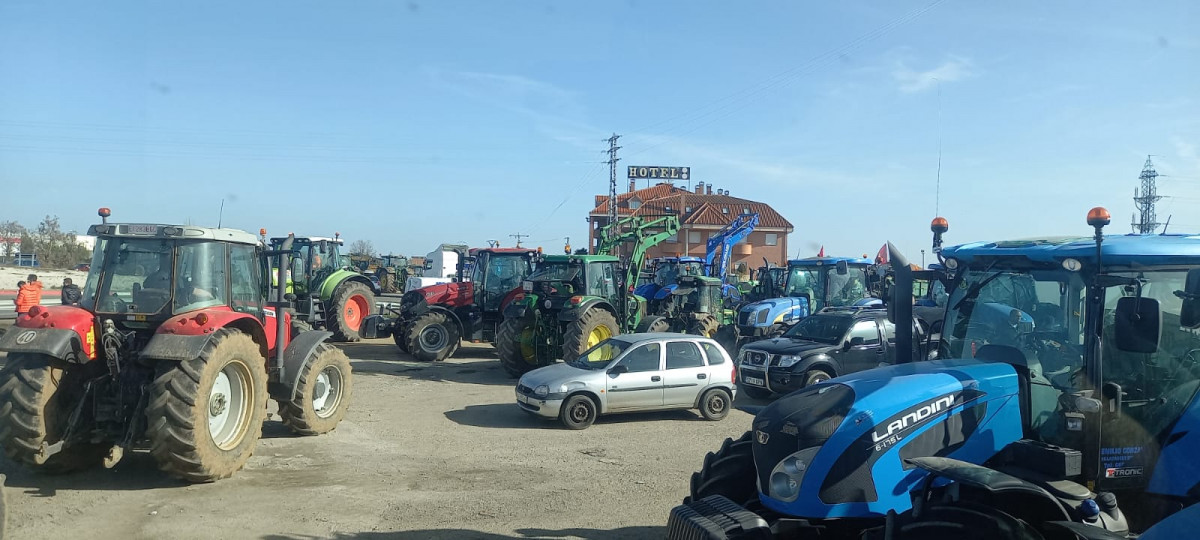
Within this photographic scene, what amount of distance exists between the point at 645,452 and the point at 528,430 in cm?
189

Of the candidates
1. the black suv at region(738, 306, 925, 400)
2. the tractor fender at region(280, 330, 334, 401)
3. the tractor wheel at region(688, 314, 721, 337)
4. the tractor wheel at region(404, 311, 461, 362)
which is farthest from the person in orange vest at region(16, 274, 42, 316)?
the black suv at region(738, 306, 925, 400)

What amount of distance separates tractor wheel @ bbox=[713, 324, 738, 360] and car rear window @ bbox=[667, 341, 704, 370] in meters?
5.37

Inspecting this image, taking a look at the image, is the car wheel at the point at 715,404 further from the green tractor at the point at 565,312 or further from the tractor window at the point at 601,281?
the tractor window at the point at 601,281

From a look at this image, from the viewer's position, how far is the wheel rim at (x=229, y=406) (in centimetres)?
748

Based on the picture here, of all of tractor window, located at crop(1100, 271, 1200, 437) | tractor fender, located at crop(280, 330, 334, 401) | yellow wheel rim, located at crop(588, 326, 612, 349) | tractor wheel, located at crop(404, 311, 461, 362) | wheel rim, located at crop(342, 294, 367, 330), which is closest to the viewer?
tractor window, located at crop(1100, 271, 1200, 437)

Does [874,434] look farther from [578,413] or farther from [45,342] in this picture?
[45,342]

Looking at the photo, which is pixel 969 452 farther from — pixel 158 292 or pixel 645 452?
pixel 158 292

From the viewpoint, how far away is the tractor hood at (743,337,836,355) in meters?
12.1

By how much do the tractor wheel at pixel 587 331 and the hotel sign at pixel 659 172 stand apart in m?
56.0

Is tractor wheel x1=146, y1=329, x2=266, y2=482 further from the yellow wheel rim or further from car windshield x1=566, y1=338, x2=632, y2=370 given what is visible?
the yellow wheel rim

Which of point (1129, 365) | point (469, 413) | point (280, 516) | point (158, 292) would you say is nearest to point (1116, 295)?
point (1129, 365)

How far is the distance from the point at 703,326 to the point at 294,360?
10.3m

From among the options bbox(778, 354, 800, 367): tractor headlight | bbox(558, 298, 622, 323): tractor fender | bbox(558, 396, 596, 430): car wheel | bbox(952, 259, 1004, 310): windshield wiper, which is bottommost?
bbox(558, 396, 596, 430): car wheel

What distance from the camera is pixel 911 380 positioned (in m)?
4.45
